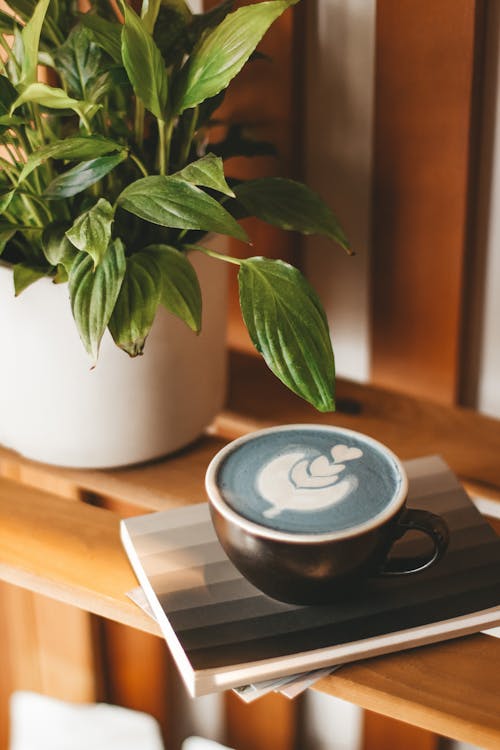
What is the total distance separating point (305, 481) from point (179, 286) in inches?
6.1

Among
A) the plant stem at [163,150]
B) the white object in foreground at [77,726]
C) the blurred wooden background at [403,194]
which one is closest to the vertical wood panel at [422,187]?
the blurred wooden background at [403,194]

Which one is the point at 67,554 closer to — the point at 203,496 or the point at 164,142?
the point at 203,496

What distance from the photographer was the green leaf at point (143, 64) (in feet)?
1.92

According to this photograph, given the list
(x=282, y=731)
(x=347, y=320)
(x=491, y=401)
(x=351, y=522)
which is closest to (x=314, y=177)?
(x=347, y=320)

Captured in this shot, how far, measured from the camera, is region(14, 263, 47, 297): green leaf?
0.64 meters

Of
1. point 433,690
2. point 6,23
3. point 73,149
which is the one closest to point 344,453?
point 433,690

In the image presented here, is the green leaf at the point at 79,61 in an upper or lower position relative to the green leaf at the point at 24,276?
upper

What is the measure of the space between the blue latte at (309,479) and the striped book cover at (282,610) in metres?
0.06

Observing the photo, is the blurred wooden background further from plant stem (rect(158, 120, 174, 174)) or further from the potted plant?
plant stem (rect(158, 120, 174, 174))

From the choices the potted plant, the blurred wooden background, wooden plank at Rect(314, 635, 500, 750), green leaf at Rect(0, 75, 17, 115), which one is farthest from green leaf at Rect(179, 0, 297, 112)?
wooden plank at Rect(314, 635, 500, 750)

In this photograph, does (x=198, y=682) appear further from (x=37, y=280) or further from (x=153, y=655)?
(x=153, y=655)

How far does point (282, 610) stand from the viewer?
22.9 inches

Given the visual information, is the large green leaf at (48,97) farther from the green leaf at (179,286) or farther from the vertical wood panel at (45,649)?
the vertical wood panel at (45,649)

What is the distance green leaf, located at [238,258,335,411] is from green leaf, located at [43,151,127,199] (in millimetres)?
107
